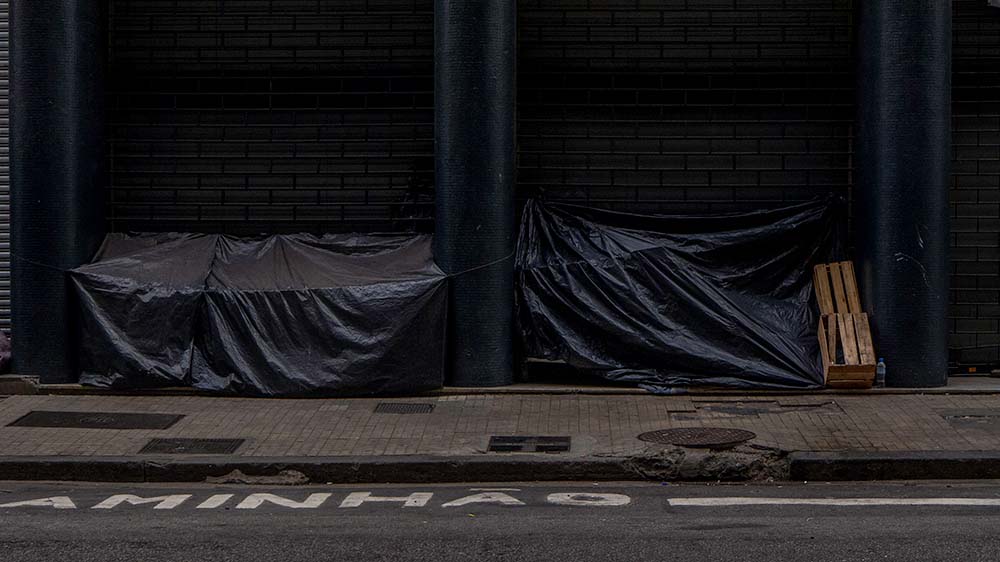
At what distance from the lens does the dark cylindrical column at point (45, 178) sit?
531 inches

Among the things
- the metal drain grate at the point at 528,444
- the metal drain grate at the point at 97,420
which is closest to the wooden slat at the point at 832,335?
the metal drain grate at the point at 528,444

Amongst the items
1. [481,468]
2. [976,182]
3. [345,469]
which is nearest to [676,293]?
[976,182]

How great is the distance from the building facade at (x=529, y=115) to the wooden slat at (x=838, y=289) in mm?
540

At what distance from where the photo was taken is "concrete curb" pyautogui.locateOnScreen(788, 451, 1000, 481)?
9.75 meters

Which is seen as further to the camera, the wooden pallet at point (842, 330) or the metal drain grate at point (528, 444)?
the wooden pallet at point (842, 330)

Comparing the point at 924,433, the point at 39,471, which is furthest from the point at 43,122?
the point at 924,433

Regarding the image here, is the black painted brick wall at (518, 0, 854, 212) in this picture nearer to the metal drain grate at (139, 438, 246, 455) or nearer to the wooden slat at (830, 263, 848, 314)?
the wooden slat at (830, 263, 848, 314)

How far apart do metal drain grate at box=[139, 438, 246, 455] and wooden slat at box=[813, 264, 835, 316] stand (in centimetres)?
684

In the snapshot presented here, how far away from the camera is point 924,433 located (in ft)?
35.6

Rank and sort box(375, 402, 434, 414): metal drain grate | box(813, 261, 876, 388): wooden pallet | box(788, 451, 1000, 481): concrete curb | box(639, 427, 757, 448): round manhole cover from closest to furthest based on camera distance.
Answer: box(788, 451, 1000, 481): concrete curb < box(639, 427, 757, 448): round manhole cover < box(375, 402, 434, 414): metal drain grate < box(813, 261, 876, 388): wooden pallet

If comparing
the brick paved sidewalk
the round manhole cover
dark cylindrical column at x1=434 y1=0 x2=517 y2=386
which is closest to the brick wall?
dark cylindrical column at x1=434 y1=0 x2=517 y2=386

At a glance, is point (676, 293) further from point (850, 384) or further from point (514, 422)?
point (514, 422)

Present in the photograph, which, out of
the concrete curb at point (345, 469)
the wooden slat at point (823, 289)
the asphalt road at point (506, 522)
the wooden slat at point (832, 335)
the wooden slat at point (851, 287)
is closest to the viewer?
the asphalt road at point (506, 522)

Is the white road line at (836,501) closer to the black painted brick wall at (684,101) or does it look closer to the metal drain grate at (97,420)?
the metal drain grate at (97,420)
